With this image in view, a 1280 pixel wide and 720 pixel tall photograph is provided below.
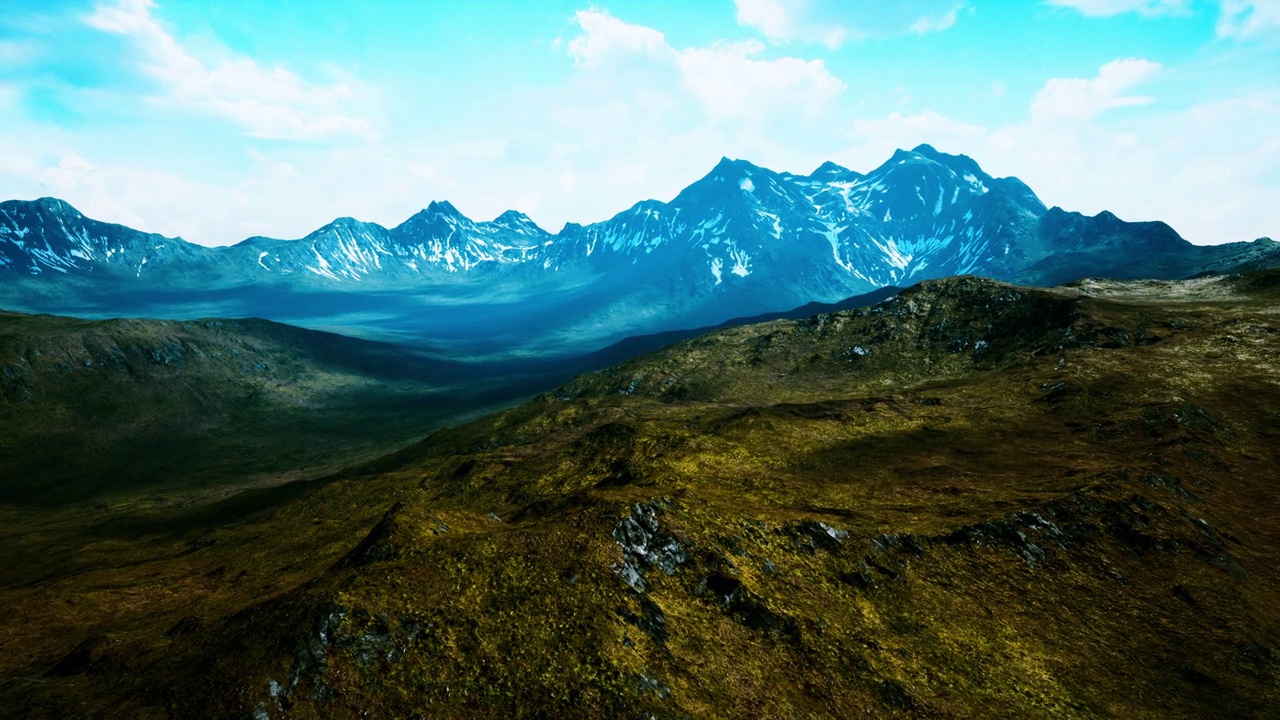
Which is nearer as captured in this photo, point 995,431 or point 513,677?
point 513,677

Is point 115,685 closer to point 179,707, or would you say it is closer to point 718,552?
point 179,707

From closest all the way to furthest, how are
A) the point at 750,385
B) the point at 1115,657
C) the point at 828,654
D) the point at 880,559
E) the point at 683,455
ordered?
the point at 828,654 < the point at 1115,657 < the point at 880,559 < the point at 683,455 < the point at 750,385

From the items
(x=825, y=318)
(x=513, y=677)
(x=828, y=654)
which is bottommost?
(x=828, y=654)

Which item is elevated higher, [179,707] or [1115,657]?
[179,707]

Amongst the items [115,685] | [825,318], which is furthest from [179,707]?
[825,318]

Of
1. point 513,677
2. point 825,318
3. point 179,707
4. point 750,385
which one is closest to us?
point 179,707

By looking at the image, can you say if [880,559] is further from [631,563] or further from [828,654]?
[631,563]
